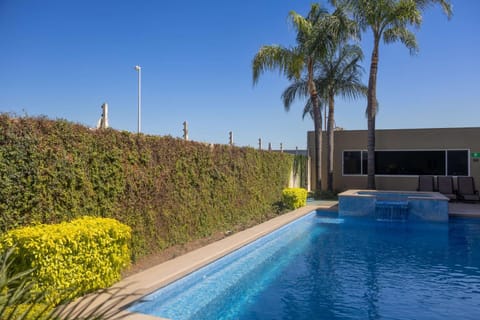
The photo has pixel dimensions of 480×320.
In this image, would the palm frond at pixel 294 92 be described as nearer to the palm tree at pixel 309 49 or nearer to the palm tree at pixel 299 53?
the palm tree at pixel 309 49

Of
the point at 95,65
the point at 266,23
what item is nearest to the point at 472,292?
the point at 266,23

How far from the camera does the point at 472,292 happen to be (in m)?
5.73

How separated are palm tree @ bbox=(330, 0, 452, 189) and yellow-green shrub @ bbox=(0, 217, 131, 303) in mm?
13944

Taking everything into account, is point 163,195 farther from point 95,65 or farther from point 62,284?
point 95,65

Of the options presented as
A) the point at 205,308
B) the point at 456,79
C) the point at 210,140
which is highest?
the point at 456,79

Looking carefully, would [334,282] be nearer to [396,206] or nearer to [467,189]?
[396,206]

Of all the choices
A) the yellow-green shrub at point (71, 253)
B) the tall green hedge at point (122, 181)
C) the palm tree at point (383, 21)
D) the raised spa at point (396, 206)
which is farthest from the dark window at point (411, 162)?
the yellow-green shrub at point (71, 253)

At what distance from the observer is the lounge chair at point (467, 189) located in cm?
1587

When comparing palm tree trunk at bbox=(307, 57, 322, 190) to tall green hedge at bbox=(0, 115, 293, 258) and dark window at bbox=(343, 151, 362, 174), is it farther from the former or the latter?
tall green hedge at bbox=(0, 115, 293, 258)

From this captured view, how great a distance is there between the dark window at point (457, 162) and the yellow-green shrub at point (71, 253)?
1734 cm

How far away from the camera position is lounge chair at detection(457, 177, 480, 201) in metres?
15.9

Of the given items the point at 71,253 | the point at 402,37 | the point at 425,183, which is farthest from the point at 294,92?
the point at 71,253

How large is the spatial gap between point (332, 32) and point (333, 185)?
7.92 m

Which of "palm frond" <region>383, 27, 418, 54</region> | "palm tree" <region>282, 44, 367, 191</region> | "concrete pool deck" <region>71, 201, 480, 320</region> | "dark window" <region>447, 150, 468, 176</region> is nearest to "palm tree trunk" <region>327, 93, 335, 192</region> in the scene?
"palm tree" <region>282, 44, 367, 191</region>
